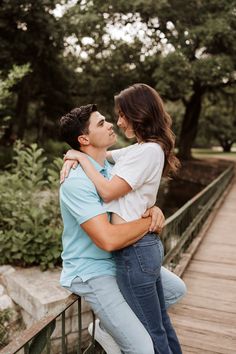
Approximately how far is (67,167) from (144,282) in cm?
83

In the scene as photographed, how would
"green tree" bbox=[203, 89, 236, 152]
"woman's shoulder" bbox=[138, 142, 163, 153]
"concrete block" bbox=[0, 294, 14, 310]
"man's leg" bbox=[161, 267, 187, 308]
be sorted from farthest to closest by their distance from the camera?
"green tree" bbox=[203, 89, 236, 152] → "concrete block" bbox=[0, 294, 14, 310] → "man's leg" bbox=[161, 267, 187, 308] → "woman's shoulder" bbox=[138, 142, 163, 153]

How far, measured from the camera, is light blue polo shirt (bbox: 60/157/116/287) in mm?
2188

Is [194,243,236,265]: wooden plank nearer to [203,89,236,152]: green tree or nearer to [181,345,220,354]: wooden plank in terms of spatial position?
[181,345,220,354]: wooden plank

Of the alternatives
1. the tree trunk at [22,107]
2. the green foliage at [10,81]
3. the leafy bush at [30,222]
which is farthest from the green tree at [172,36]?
the leafy bush at [30,222]

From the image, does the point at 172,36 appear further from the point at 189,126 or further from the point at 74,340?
the point at 74,340

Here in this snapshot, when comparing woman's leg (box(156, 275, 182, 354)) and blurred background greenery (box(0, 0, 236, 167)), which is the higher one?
blurred background greenery (box(0, 0, 236, 167))

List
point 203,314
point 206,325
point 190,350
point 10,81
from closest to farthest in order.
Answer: point 190,350
point 206,325
point 203,314
point 10,81

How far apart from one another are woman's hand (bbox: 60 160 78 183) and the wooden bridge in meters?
2.33

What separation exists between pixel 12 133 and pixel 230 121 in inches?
1006

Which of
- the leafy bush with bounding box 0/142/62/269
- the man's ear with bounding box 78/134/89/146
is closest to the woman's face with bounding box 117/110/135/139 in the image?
the man's ear with bounding box 78/134/89/146

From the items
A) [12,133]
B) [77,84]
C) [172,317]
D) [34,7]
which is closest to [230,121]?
[77,84]

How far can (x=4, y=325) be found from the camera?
5.80 m

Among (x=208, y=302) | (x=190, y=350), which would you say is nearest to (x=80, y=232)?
(x=190, y=350)

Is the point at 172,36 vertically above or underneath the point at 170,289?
above
